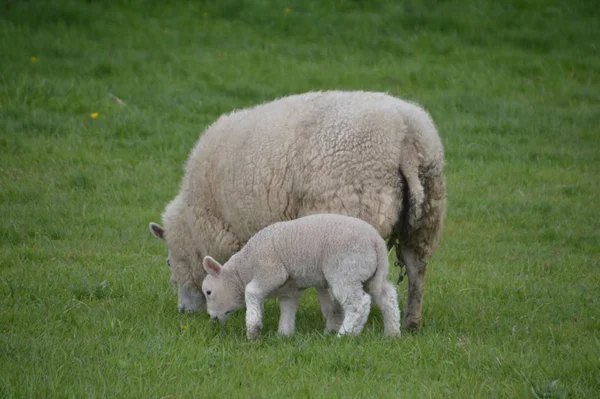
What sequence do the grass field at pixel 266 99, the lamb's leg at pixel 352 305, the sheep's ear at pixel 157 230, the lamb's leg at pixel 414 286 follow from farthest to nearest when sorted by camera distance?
the sheep's ear at pixel 157 230 < the lamb's leg at pixel 414 286 < the lamb's leg at pixel 352 305 < the grass field at pixel 266 99

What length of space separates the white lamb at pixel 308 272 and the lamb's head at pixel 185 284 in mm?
847

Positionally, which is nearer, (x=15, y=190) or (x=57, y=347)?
(x=57, y=347)

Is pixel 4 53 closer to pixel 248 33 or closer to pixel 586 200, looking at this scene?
pixel 248 33

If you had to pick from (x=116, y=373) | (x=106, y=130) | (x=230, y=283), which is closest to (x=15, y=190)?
(x=106, y=130)

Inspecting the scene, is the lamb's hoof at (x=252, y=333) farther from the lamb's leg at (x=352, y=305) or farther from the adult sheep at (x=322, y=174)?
the adult sheep at (x=322, y=174)

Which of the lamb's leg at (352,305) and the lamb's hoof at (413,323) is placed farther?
the lamb's hoof at (413,323)

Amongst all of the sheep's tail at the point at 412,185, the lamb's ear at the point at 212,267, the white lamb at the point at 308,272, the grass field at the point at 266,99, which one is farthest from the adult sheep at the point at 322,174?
the grass field at the point at 266,99

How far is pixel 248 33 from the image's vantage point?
1659cm

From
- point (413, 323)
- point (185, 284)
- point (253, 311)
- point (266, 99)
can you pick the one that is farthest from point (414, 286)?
point (266, 99)

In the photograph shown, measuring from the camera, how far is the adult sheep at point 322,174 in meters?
6.56

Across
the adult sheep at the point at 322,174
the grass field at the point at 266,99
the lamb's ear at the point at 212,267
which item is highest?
the adult sheep at the point at 322,174

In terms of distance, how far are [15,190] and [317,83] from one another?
573 cm

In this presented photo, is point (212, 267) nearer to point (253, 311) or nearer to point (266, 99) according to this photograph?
point (253, 311)

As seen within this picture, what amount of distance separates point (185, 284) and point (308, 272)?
1.68 meters
